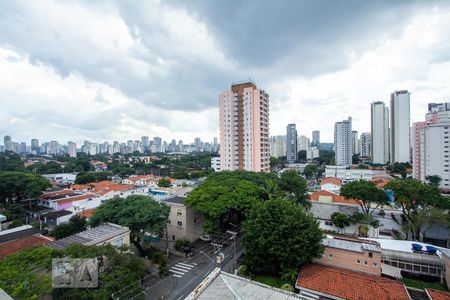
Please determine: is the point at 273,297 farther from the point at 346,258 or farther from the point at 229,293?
the point at 346,258

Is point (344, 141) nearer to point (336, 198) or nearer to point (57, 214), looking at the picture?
point (336, 198)

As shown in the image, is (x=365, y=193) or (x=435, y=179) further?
(x=435, y=179)

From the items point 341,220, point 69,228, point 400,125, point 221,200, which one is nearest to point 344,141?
point 400,125

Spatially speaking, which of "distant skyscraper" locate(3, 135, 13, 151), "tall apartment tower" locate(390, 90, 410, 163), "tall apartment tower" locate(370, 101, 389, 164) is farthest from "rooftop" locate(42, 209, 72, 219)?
"distant skyscraper" locate(3, 135, 13, 151)

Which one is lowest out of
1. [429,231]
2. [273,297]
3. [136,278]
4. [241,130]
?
[429,231]

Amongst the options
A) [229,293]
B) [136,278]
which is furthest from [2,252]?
[229,293]

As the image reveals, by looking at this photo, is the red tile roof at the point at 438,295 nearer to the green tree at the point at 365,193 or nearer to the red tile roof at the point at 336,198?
the green tree at the point at 365,193
